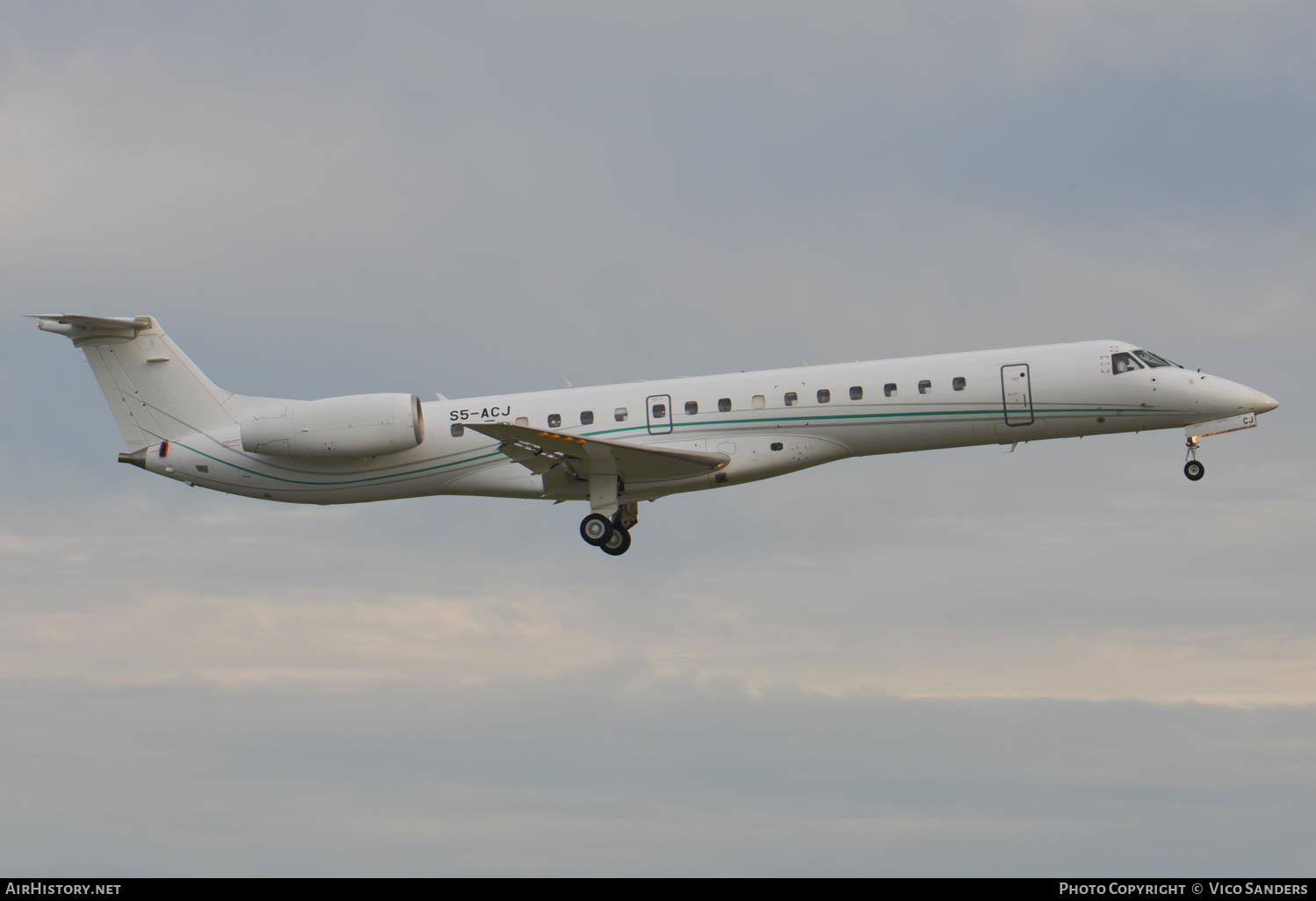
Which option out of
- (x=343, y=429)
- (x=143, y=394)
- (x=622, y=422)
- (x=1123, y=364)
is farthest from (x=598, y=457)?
(x=143, y=394)

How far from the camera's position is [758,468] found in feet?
88.6

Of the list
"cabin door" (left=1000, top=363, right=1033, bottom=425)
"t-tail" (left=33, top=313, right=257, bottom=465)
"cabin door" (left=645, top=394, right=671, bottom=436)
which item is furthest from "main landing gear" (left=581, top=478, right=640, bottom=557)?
"t-tail" (left=33, top=313, right=257, bottom=465)

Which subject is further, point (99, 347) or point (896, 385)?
point (99, 347)

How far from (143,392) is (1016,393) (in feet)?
59.7

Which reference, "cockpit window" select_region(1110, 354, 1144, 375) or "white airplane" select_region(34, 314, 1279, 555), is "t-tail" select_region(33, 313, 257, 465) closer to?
"white airplane" select_region(34, 314, 1279, 555)

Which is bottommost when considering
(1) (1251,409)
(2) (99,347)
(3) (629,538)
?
(3) (629,538)

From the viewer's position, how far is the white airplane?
26.5 m

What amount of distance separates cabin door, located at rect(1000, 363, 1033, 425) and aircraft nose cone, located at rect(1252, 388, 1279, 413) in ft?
14.1

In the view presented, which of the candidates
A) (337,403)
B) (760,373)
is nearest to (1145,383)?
(760,373)

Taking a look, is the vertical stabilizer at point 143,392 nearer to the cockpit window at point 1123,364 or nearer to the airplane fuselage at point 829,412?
the airplane fuselage at point 829,412

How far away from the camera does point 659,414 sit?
90.4ft

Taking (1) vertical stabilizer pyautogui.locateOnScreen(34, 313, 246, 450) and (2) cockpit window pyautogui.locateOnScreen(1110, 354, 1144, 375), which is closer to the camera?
(2) cockpit window pyautogui.locateOnScreen(1110, 354, 1144, 375)

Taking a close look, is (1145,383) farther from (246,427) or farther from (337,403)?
(246,427)

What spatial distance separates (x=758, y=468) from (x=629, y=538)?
332 centimetres
